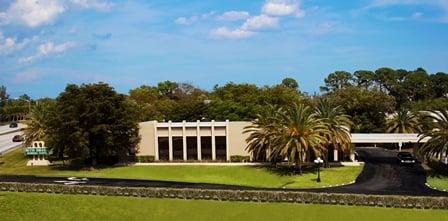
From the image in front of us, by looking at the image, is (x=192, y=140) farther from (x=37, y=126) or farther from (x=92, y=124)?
(x=37, y=126)

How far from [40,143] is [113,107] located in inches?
556

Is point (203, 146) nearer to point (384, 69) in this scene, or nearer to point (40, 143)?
point (40, 143)

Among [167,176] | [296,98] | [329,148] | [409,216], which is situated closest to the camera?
[409,216]

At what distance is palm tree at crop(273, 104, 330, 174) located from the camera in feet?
219

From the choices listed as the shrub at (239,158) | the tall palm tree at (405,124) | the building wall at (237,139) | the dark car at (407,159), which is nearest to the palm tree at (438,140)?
the dark car at (407,159)

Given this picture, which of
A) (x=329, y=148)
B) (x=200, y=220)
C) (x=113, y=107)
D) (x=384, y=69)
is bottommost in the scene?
(x=200, y=220)

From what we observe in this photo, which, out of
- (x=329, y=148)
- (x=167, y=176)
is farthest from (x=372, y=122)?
(x=167, y=176)

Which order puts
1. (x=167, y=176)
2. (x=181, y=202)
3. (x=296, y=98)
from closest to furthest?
1. (x=181, y=202)
2. (x=167, y=176)
3. (x=296, y=98)

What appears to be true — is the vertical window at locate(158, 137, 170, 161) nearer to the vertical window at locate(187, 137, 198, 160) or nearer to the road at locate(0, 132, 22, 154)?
the vertical window at locate(187, 137, 198, 160)

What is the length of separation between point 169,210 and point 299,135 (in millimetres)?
21500

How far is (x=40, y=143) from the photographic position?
83.9 meters

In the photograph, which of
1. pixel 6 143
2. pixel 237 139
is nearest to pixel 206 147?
pixel 237 139

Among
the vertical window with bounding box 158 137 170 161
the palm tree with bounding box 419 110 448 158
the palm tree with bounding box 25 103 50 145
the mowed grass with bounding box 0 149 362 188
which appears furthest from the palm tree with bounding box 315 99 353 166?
the palm tree with bounding box 25 103 50 145

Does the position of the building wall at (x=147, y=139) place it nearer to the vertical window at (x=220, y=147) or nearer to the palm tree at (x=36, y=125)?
the vertical window at (x=220, y=147)
